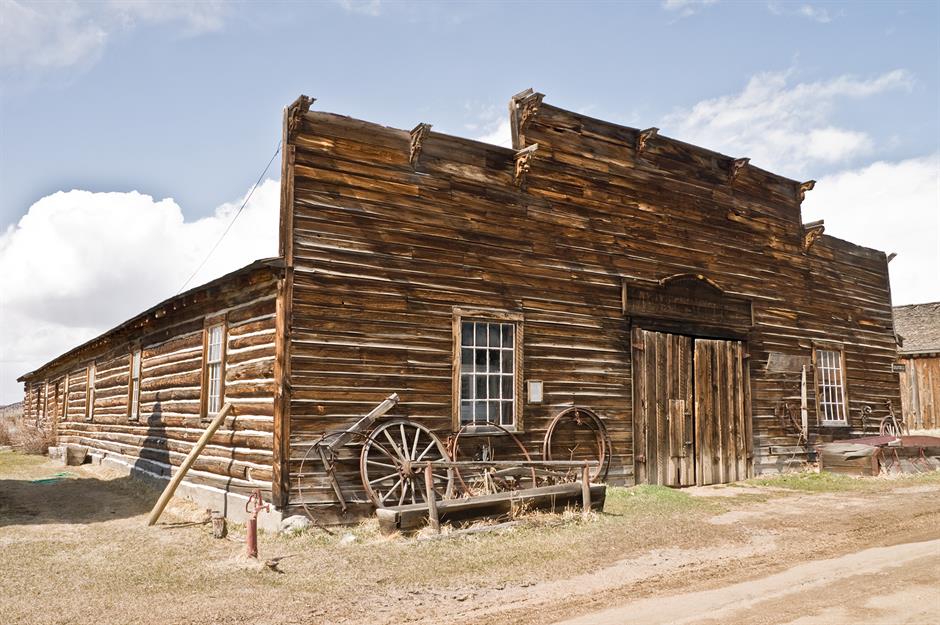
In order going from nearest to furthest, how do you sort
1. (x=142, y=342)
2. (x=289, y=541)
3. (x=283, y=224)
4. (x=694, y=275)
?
(x=289, y=541)
(x=283, y=224)
(x=694, y=275)
(x=142, y=342)

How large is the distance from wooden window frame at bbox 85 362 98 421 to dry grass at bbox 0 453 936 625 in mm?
10717

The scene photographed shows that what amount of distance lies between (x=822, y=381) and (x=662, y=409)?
20.0 feet

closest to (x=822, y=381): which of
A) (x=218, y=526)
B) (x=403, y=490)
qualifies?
(x=403, y=490)

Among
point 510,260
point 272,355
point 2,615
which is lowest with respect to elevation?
point 2,615

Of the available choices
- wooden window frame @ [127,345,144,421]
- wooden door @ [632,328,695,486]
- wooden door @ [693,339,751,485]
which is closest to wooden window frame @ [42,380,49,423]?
wooden window frame @ [127,345,144,421]

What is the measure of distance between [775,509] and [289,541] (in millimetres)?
7928

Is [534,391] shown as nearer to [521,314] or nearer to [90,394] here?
[521,314]

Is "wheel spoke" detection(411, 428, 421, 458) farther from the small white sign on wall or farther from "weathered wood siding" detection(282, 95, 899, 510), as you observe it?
the small white sign on wall

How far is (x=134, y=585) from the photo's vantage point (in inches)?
302

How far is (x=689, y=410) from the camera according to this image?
14.8 m

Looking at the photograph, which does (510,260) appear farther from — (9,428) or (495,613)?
(9,428)

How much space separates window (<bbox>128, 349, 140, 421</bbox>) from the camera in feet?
57.3

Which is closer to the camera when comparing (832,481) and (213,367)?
(213,367)

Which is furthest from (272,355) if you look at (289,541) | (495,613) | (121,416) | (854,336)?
(854,336)
